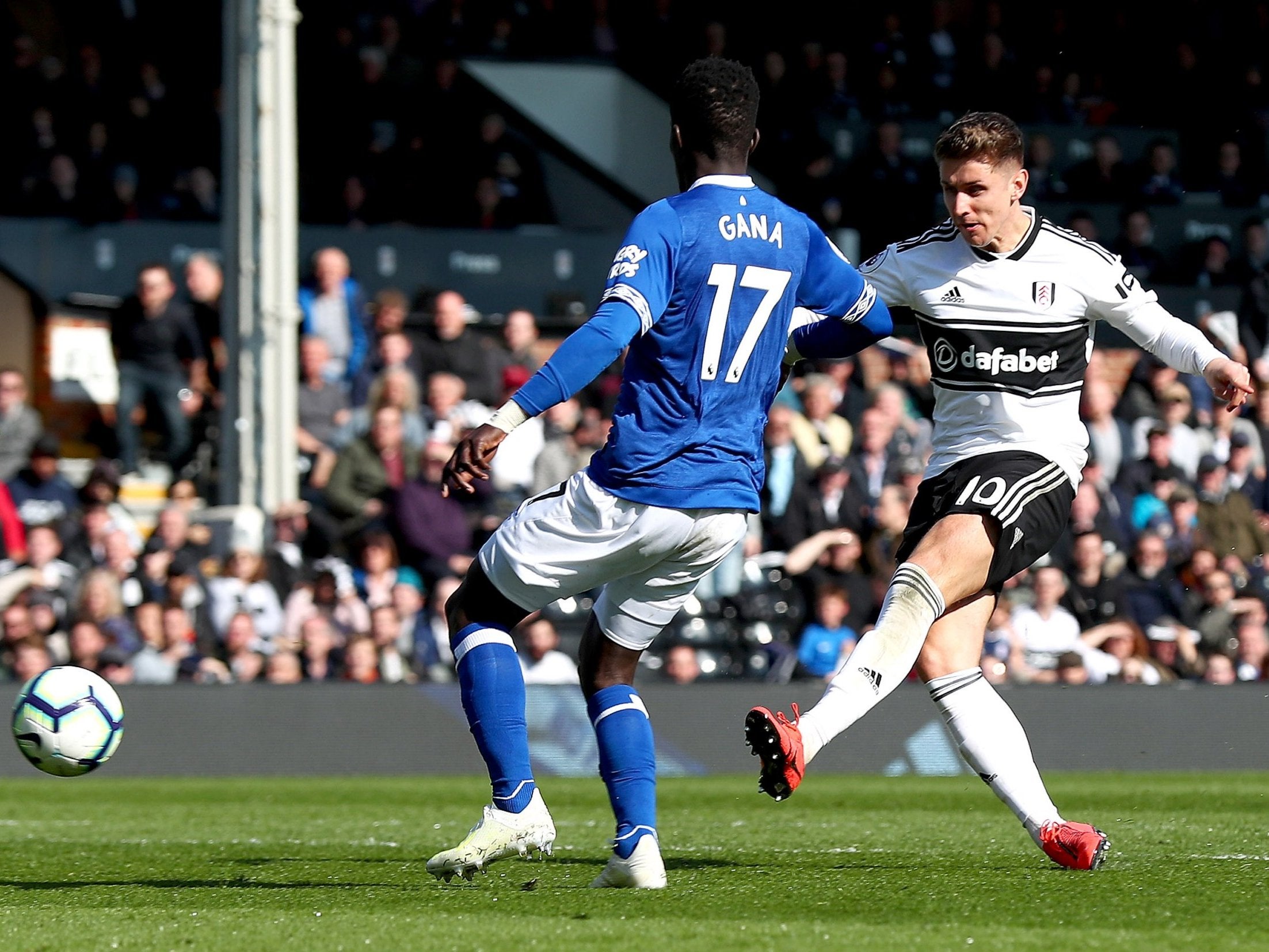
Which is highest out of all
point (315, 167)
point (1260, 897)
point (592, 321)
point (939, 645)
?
point (315, 167)

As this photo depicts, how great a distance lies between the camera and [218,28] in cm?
1911

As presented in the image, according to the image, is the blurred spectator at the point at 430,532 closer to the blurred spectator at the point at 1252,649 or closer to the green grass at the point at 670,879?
the green grass at the point at 670,879

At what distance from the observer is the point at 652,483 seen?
16.8 ft

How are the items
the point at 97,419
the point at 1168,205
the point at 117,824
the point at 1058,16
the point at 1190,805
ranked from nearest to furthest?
the point at 117,824
the point at 1190,805
the point at 97,419
the point at 1168,205
the point at 1058,16

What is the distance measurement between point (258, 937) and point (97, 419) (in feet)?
38.3

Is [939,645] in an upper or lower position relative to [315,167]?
lower

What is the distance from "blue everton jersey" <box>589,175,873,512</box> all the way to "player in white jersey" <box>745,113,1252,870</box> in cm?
70

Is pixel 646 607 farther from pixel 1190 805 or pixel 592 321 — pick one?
pixel 1190 805

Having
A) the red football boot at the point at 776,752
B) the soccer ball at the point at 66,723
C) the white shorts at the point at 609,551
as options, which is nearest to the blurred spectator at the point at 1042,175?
the soccer ball at the point at 66,723

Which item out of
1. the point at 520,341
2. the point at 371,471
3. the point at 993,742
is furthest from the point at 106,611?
the point at 993,742

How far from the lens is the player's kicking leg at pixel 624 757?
5.19 m

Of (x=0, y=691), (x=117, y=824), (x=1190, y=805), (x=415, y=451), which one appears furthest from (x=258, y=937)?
(x=415, y=451)

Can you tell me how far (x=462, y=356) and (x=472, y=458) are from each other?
351 inches

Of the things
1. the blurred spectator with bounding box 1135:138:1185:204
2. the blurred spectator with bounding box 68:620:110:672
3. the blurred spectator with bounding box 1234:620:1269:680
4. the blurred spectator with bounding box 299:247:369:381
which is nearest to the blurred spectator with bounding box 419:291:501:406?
the blurred spectator with bounding box 299:247:369:381
